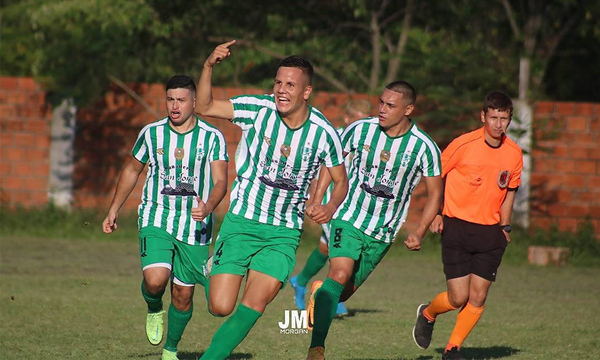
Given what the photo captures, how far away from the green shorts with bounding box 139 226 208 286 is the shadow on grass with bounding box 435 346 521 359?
223 cm

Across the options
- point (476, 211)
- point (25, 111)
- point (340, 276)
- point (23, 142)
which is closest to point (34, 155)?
point (23, 142)

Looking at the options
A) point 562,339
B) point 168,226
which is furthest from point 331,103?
point 168,226

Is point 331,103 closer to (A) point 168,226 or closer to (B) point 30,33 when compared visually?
(B) point 30,33

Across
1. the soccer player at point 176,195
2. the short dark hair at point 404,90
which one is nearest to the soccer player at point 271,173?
the soccer player at point 176,195

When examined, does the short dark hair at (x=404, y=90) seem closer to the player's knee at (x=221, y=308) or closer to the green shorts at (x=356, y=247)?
the green shorts at (x=356, y=247)

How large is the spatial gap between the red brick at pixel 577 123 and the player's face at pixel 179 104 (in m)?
9.41

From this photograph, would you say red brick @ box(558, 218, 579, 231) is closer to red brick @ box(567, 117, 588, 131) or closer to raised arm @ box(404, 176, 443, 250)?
red brick @ box(567, 117, 588, 131)

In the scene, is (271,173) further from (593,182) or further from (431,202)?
(593,182)

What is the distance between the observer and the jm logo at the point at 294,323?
29.2 ft

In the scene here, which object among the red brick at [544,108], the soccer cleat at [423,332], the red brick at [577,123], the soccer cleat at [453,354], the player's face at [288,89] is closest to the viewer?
the player's face at [288,89]

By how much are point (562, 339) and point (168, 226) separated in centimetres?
375

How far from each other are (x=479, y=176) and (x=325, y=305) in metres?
1.59

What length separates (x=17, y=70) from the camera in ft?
62.1

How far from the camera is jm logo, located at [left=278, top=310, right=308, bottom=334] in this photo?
8.90 metres
